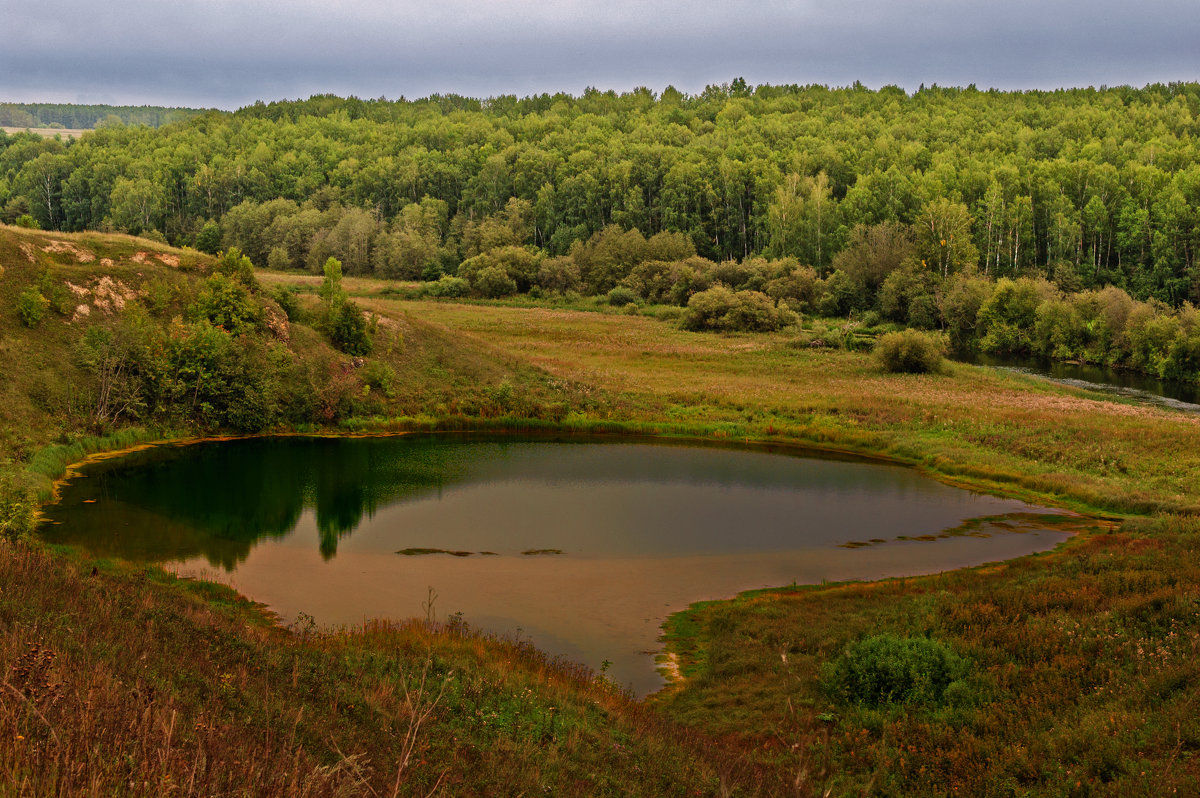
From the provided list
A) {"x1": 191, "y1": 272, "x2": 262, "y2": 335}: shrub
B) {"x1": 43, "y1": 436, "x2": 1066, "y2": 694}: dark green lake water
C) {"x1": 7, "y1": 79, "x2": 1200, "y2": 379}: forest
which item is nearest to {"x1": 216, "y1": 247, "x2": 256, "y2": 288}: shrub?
{"x1": 191, "y1": 272, "x2": 262, "y2": 335}: shrub

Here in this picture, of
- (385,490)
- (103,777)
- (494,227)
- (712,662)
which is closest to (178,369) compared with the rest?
(385,490)

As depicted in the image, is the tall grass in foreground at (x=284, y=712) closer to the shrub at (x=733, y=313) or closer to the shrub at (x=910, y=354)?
Result: the shrub at (x=910, y=354)

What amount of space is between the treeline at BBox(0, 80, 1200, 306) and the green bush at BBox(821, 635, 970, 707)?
90.3 m

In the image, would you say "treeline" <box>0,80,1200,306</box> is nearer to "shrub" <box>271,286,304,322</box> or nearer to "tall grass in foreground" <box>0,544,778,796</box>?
"shrub" <box>271,286,304,322</box>

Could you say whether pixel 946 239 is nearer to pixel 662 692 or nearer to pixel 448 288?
pixel 448 288

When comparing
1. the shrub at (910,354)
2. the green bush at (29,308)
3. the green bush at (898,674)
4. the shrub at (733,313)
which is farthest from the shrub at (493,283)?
the green bush at (898,674)

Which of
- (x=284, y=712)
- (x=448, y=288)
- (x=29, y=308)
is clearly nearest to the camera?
(x=284, y=712)

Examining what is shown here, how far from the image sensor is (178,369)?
4022 centimetres

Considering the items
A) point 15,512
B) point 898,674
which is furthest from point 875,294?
point 15,512

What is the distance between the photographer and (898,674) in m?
15.6

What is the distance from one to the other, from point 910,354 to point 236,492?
44980 mm

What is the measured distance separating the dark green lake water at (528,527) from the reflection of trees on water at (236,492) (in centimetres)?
11

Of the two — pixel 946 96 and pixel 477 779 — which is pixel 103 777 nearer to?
pixel 477 779

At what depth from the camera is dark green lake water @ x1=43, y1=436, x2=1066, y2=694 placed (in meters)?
22.1
